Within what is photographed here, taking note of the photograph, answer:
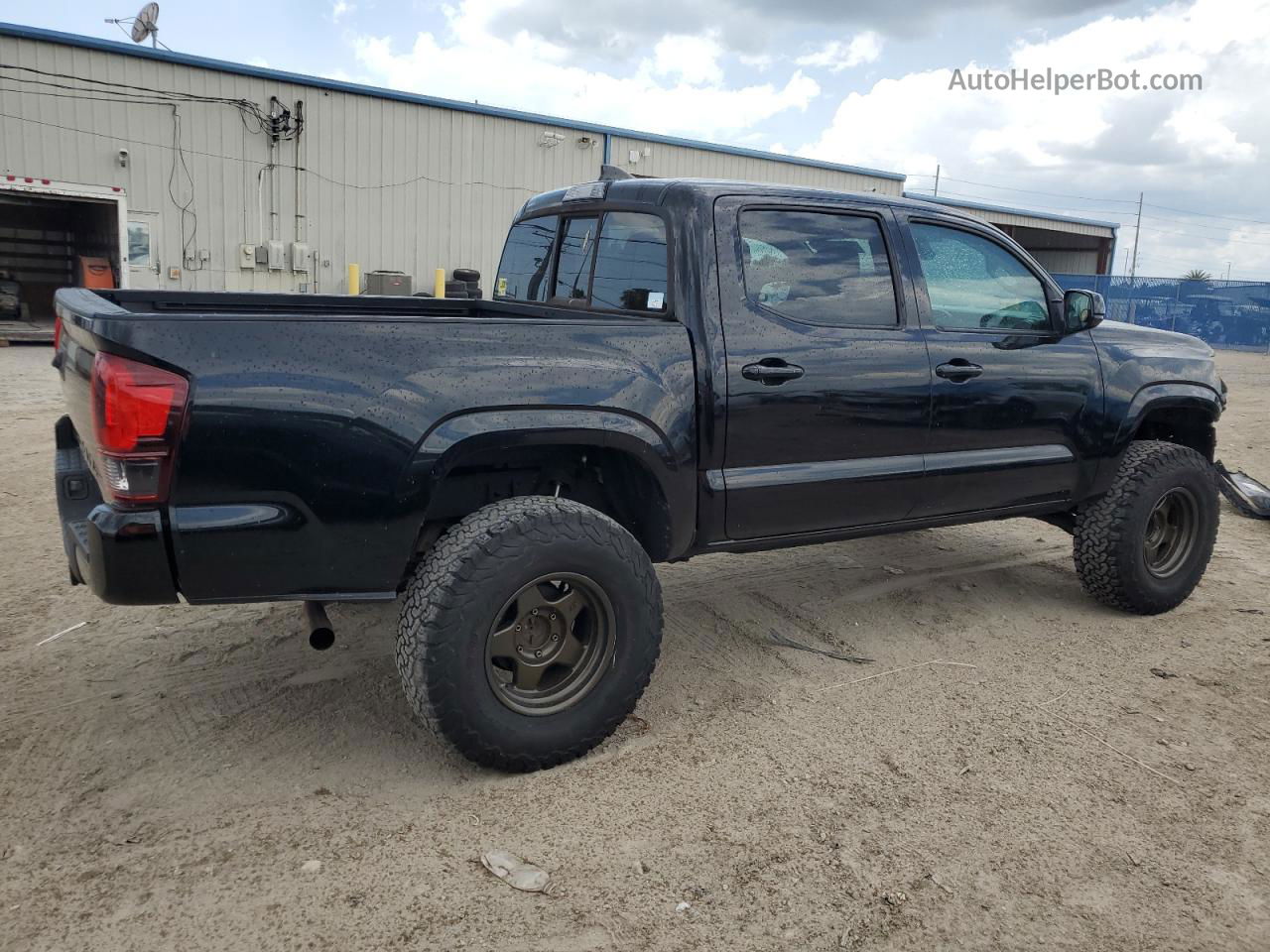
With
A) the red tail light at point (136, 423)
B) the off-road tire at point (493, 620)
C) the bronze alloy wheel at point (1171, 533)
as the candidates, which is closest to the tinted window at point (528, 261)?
the off-road tire at point (493, 620)

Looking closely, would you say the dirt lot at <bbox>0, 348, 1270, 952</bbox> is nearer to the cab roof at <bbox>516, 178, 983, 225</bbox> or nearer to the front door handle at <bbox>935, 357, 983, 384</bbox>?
the front door handle at <bbox>935, 357, 983, 384</bbox>

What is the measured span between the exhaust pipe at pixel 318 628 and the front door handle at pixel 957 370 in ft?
8.38

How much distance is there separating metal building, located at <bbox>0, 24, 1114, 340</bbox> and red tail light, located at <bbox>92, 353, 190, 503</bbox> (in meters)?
14.7

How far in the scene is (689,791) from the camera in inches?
118

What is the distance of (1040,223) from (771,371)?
2970cm

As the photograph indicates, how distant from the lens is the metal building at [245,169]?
1475 centimetres

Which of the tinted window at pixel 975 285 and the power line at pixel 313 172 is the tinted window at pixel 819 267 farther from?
the power line at pixel 313 172

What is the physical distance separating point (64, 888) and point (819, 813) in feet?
6.75

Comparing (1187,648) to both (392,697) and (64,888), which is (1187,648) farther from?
(64,888)

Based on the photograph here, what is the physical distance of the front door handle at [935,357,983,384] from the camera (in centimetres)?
395

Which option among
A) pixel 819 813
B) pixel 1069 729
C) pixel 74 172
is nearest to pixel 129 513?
pixel 819 813

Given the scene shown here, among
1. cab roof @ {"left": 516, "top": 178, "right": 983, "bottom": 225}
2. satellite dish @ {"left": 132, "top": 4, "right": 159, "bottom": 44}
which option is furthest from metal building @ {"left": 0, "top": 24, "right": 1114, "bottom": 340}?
cab roof @ {"left": 516, "top": 178, "right": 983, "bottom": 225}

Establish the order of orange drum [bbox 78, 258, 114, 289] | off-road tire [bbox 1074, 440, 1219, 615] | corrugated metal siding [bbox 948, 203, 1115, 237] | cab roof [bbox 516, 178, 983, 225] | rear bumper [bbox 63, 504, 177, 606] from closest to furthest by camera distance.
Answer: rear bumper [bbox 63, 504, 177, 606] → cab roof [bbox 516, 178, 983, 225] → off-road tire [bbox 1074, 440, 1219, 615] → orange drum [bbox 78, 258, 114, 289] → corrugated metal siding [bbox 948, 203, 1115, 237]

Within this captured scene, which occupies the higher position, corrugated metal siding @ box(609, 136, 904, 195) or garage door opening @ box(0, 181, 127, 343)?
corrugated metal siding @ box(609, 136, 904, 195)
